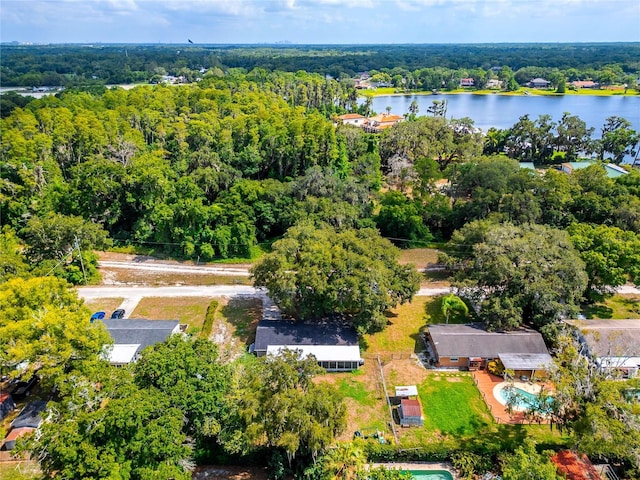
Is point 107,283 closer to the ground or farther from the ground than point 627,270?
closer to the ground

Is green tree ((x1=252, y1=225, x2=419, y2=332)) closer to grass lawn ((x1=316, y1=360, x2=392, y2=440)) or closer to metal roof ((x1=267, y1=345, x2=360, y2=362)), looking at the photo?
metal roof ((x1=267, y1=345, x2=360, y2=362))

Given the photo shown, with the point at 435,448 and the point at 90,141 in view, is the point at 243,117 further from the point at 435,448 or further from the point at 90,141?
the point at 435,448

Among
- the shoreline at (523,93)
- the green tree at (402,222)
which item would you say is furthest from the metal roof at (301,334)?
the shoreline at (523,93)

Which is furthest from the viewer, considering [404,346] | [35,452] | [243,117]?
[243,117]

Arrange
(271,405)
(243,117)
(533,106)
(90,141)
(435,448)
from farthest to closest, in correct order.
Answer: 1. (533,106)
2. (243,117)
3. (90,141)
4. (435,448)
5. (271,405)

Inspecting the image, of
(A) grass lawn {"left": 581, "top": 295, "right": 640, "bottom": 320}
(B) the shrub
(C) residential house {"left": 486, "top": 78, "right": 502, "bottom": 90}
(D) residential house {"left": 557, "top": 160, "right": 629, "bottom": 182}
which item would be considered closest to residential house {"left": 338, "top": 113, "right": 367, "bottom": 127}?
(D) residential house {"left": 557, "top": 160, "right": 629, "bottom": 182}

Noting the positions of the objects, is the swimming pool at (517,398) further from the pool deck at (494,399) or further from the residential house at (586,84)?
the residential house at (586,84)

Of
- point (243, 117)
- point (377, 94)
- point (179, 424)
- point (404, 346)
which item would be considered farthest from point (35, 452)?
point (377, 94)
